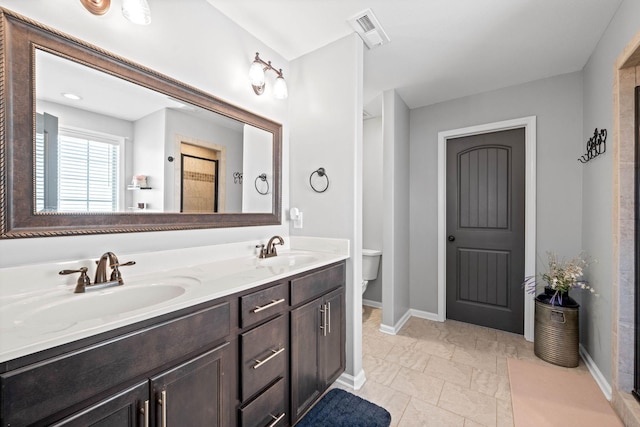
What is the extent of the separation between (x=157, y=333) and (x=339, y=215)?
1.33m

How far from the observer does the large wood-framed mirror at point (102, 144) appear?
101 centimetres

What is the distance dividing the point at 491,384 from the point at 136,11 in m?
3.01

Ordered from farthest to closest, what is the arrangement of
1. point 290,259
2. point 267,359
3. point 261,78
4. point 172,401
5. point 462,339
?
point 462,339 → point 290,259 → point 261,78 → point 267,359 → point 172,401

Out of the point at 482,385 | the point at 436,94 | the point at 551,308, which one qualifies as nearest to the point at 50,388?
the point at 482,385

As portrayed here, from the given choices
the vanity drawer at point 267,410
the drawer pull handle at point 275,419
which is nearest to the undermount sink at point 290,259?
the vanity drawer at point 267,410

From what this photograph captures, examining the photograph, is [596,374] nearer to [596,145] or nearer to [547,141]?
[596,145]

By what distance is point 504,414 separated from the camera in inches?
64.8

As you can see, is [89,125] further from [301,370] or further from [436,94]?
[436,94]

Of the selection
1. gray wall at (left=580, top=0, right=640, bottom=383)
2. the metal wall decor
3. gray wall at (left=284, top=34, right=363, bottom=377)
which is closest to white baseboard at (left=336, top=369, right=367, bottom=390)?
gray wall at (left=284, top=34, right=363, bottom=377)

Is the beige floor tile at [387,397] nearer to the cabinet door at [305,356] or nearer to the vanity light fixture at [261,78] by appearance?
the cabinet door at [305,356]

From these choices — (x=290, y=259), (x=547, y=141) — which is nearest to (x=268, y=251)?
(x=290, y=259)

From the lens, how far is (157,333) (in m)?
0.88

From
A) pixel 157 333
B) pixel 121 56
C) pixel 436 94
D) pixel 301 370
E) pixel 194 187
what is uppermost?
pixel 436 94

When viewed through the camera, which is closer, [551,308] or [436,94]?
[551,308]
